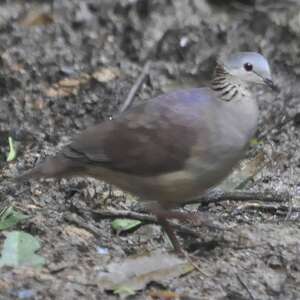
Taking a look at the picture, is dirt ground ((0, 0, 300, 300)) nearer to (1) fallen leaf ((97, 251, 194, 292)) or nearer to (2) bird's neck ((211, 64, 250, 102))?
(1) fallen leaf ((97, 251, 194, 292))

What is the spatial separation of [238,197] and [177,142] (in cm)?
107

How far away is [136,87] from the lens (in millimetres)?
6848

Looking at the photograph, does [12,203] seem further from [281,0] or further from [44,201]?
[281,0]

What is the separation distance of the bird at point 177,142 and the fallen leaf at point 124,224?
0.40 metres

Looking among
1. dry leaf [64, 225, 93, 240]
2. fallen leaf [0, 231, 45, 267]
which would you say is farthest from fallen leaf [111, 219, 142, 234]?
fallen leaf [0, 231, 45, 267]

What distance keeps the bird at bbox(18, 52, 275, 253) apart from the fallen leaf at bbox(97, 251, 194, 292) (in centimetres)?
15

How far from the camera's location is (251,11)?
7625mm

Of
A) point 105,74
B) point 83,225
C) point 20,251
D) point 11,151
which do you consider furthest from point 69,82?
point 20,251

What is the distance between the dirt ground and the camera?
14.6 ft

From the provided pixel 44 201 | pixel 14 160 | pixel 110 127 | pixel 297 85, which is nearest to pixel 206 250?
pixel 110 127

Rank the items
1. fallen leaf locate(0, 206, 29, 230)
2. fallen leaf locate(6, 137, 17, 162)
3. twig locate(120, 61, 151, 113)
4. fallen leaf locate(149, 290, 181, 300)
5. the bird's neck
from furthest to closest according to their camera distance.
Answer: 1. twig locate(120, 61, 151, 113)
2. fallen leaf locate(6, 137, 17, 162)
3. fallen leaf locate(0, 206, 29, 230)
4. the bird's neck
5. fallen leaf locate(149, 290, 181, 300)

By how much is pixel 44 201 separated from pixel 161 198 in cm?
112

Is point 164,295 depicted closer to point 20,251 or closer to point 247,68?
point 20,251

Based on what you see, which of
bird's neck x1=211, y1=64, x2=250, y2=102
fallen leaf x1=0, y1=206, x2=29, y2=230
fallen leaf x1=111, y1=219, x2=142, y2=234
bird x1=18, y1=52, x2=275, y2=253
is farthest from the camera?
fallen leaf x1=111, y1=219, x2=142, y2=234
